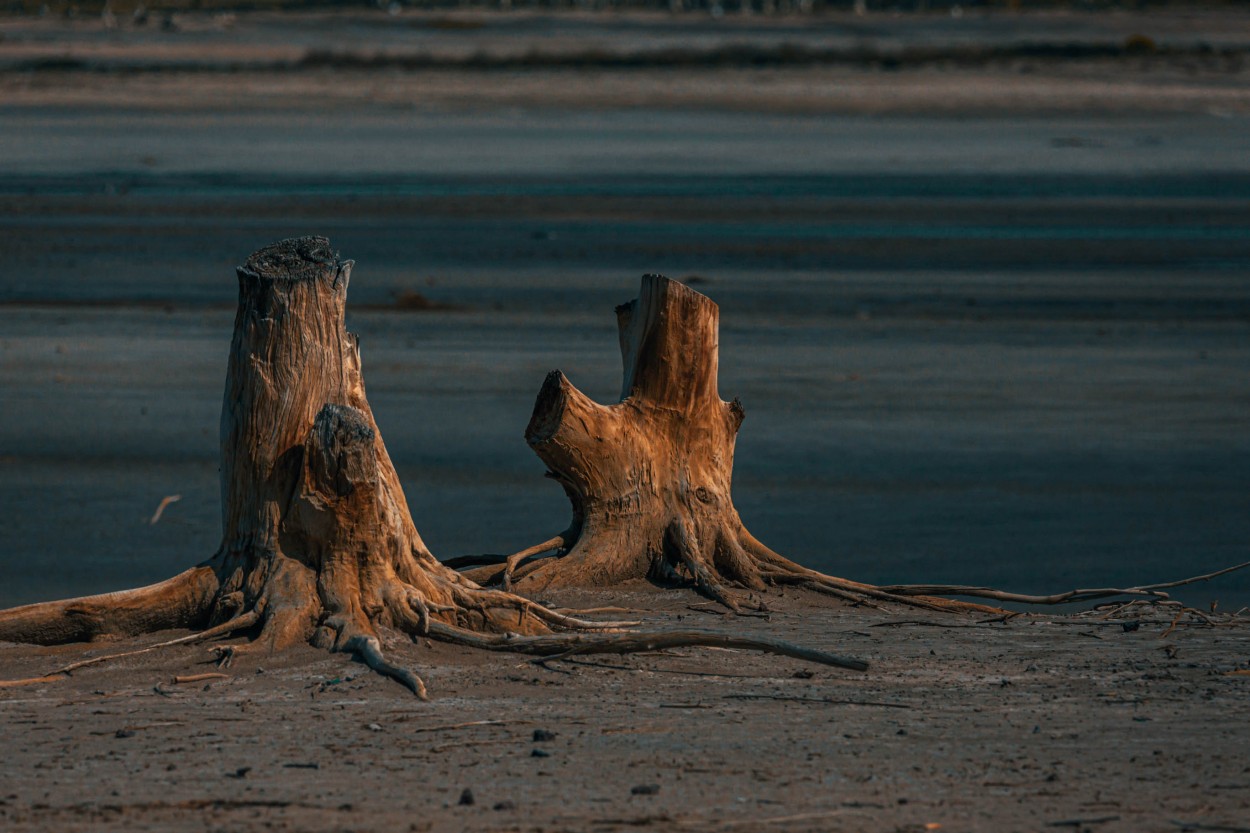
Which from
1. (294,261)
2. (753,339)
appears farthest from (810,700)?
(753,339)

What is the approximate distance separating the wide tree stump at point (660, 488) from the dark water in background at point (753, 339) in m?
1.24

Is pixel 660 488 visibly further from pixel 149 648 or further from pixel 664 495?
pixel 149 648

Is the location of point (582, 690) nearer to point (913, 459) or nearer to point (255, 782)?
point (255, 782)

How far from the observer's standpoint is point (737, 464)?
1188 cm

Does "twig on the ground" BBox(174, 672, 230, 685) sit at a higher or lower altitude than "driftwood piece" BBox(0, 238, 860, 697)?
lower

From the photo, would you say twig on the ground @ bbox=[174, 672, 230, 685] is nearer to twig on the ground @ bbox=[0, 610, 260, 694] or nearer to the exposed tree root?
twig on the ground @ bbox=[0, 610, 260, 694]

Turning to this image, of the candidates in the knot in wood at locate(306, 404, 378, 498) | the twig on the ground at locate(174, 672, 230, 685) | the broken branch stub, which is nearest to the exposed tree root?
the broken branch stub

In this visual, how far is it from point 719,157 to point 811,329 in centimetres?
2253

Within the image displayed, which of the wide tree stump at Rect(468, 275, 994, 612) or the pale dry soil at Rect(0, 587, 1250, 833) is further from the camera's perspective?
the wide tree stump at Rect(468, 275, 994, 612)

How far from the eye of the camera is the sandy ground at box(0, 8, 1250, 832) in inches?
222

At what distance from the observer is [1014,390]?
14.5 meters

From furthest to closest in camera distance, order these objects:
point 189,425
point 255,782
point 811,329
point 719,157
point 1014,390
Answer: point 719,157, point 811,329, point 1014,390, point 189,425, point 255,782

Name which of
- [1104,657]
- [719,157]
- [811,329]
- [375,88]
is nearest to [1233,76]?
[375,88]

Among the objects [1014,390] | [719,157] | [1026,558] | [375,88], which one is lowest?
[1026,558]
